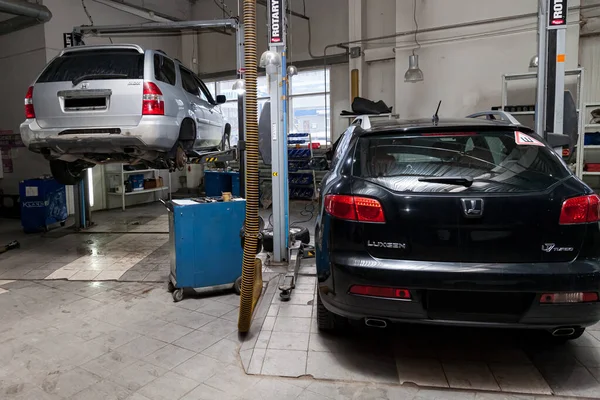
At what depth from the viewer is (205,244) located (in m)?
3.88

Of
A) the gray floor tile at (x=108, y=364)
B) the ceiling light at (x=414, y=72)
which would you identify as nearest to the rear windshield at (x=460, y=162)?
the gray floor tile at (x=108, y=364)

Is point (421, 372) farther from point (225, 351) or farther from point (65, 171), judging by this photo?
point (65, 171)

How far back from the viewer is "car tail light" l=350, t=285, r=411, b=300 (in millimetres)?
2145

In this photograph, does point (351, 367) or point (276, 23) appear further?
point (276, 23)

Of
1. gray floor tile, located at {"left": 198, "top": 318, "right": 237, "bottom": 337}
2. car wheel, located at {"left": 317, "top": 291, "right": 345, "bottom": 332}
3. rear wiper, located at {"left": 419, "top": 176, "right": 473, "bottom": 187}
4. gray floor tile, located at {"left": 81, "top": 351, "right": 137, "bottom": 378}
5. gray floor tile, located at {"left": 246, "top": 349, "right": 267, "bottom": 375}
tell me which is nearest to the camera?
rear wiper, located at {"left": 419, "top": 176, "right": 473, "bottom": 187}

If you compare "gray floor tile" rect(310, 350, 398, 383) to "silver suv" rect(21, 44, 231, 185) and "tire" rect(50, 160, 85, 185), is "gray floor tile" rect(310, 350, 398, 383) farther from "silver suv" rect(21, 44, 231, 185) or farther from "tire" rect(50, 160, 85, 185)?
"tire" rect(50, 160, 85, 185)

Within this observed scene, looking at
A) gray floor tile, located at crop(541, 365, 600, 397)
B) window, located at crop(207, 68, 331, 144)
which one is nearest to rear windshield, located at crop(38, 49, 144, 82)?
gray floor tile, located at crop(541, 365, 600, 397)

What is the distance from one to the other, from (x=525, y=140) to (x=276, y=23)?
2.93 m

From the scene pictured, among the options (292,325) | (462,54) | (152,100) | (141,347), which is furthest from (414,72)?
(141,347)

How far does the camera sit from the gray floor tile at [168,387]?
234 cm

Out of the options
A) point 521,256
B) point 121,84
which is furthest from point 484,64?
point 521,256

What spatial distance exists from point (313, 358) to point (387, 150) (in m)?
1.36

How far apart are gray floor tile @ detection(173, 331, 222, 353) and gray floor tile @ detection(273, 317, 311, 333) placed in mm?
441

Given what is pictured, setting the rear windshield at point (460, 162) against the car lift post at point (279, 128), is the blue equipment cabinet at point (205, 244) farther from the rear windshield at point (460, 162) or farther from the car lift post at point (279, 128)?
the rear windshield at point (460, 162)
